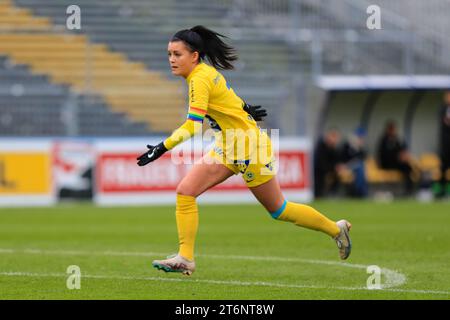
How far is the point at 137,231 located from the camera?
14812 mm

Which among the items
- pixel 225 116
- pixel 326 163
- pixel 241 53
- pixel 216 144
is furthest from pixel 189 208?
pixel 241 53

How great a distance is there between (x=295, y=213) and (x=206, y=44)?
1750mm

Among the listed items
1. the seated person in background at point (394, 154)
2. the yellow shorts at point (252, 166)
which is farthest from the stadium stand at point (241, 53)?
the yellow shorts at point (252, 166)

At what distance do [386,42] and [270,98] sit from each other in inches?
173

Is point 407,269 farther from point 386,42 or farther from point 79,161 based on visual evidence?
point 386,42

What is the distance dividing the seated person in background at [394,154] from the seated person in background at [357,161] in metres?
0.66

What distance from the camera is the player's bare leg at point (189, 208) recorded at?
28.8ft

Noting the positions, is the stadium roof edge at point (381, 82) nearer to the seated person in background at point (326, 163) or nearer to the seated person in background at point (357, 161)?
the seated person in background at point (357, 161)

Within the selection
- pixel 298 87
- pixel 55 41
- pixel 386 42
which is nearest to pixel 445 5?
pixel 386 42

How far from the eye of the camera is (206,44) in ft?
29.9

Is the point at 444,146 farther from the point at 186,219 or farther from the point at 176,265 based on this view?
the point at 176,265

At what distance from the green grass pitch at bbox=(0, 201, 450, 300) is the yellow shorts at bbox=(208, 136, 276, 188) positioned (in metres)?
0.90

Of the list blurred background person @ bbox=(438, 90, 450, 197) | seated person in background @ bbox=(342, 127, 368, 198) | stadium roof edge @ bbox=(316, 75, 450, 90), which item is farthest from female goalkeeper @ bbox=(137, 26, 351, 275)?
stadium roof edge @ bbox=(316, 75, 450, 90)
